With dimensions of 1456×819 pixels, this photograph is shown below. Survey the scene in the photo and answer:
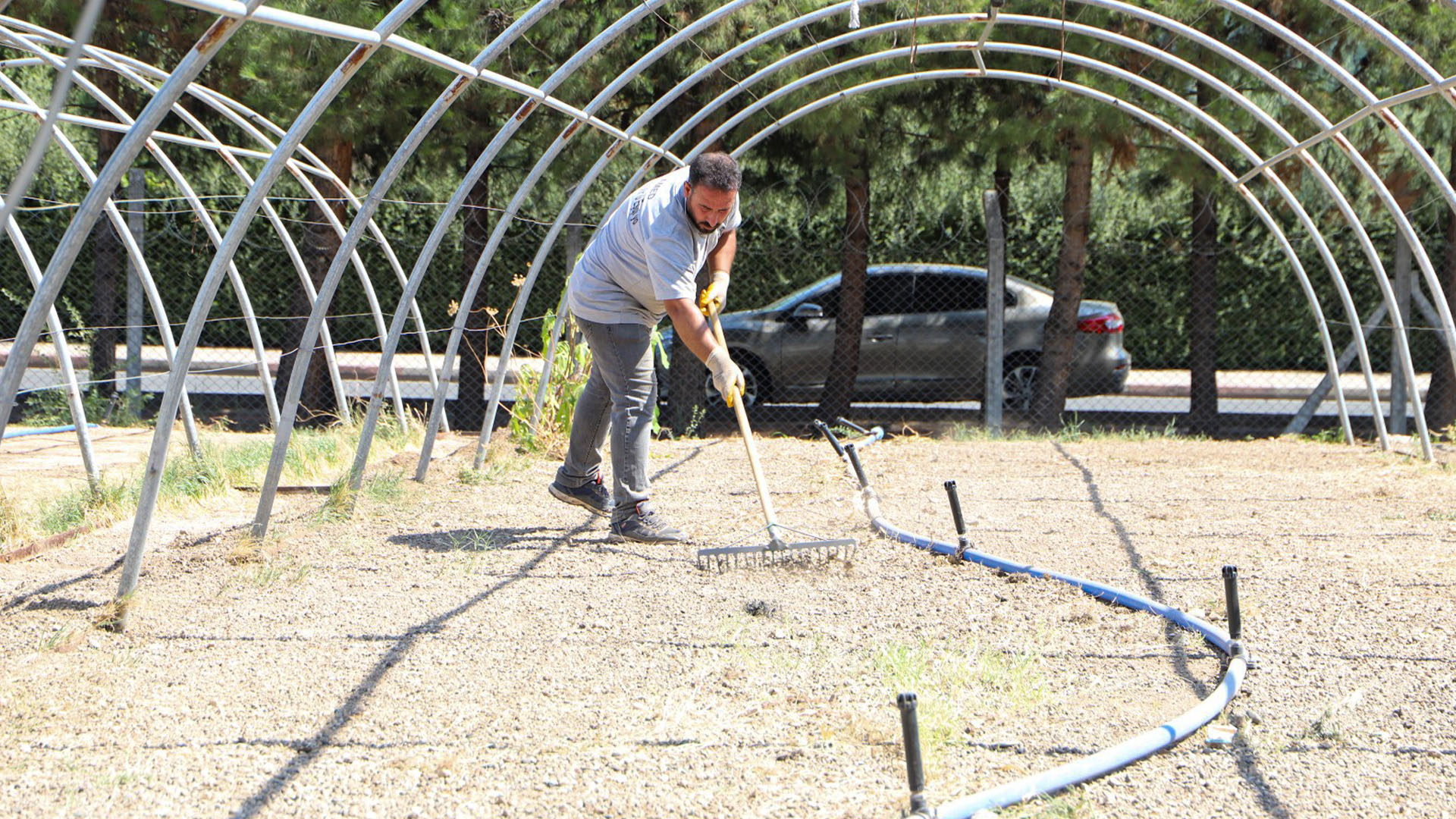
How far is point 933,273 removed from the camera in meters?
10.5

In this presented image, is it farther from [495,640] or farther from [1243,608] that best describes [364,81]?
[1243,608]

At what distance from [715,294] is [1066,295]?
5.68m

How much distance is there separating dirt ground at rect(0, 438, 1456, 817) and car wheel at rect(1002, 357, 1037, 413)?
16.6 feet

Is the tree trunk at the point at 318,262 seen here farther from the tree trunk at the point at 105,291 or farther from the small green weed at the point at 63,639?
the small green weed at the point at 63,639

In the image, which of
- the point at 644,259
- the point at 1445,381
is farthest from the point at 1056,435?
the point at 644,259

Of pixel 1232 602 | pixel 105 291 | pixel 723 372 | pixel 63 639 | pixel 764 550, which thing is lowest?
pixel 63 639

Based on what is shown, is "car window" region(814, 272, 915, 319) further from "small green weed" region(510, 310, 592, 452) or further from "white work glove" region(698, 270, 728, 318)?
"white work glove" region(698, 270, 728, 318)

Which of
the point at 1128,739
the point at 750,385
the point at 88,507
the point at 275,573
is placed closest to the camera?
the point at 1128,739

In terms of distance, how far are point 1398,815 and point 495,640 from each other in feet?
7.48

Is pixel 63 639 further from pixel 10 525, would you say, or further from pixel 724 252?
pixel 724 252

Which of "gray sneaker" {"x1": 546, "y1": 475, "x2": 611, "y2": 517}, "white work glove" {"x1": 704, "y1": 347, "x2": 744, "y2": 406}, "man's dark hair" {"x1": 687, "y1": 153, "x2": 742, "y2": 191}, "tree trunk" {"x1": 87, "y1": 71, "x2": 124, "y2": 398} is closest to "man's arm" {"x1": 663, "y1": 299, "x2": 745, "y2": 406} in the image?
"white work glove" {"x1": 704, "y1": 347, "x2": 744, "y2": 406}

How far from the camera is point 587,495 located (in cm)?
510

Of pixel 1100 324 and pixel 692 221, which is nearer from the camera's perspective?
pixel 692 221

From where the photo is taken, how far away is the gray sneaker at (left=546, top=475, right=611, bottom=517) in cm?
510
